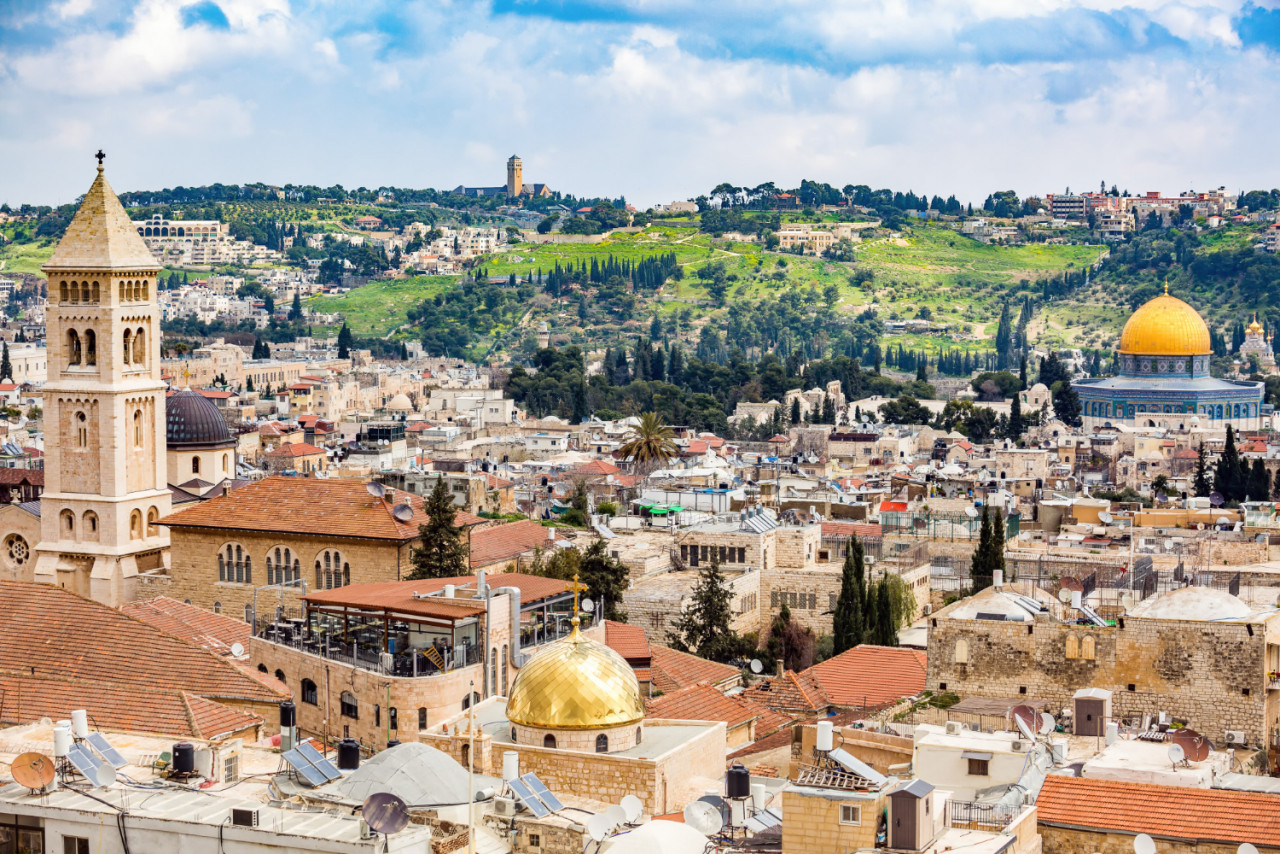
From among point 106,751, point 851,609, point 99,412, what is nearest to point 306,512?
point 99,412

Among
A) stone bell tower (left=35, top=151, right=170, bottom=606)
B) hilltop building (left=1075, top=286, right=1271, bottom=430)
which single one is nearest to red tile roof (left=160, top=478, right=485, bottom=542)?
stone bell tower (left=35, top=151, right=170, bottom=606)

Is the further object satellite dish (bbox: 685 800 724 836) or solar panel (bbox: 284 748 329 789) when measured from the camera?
solar panel (bbox: 284 748 329 789)

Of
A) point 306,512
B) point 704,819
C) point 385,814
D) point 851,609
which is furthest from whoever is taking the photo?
point 851,609

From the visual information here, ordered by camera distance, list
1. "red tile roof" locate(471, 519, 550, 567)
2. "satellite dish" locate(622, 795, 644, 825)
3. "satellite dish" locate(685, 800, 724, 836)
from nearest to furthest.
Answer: "satellite dish" locate(685, 800, 724, 836) < "satellite dish" locate(622, 795, 644, 825) < "red tile roof" locate(471, 519, 550, 567)

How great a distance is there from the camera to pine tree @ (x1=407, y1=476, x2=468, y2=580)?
32250 mm

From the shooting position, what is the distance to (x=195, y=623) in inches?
1200

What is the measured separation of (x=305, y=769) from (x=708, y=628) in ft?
62.5

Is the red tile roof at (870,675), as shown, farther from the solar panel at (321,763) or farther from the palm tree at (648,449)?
the palm tree at (648,449)

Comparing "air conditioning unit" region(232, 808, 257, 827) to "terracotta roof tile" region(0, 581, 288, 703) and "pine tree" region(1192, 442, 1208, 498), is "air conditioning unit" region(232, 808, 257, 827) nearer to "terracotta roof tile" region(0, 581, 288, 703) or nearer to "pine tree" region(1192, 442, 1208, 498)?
"terracotta roof tile" region(0, 581, 288, 703)

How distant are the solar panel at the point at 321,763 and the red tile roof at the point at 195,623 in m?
8.67

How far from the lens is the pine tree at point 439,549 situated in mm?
32250

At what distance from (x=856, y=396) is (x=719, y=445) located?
36.1m

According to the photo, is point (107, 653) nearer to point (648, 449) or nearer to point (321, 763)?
point (321, 763)

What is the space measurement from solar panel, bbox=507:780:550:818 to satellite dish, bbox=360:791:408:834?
256cm
